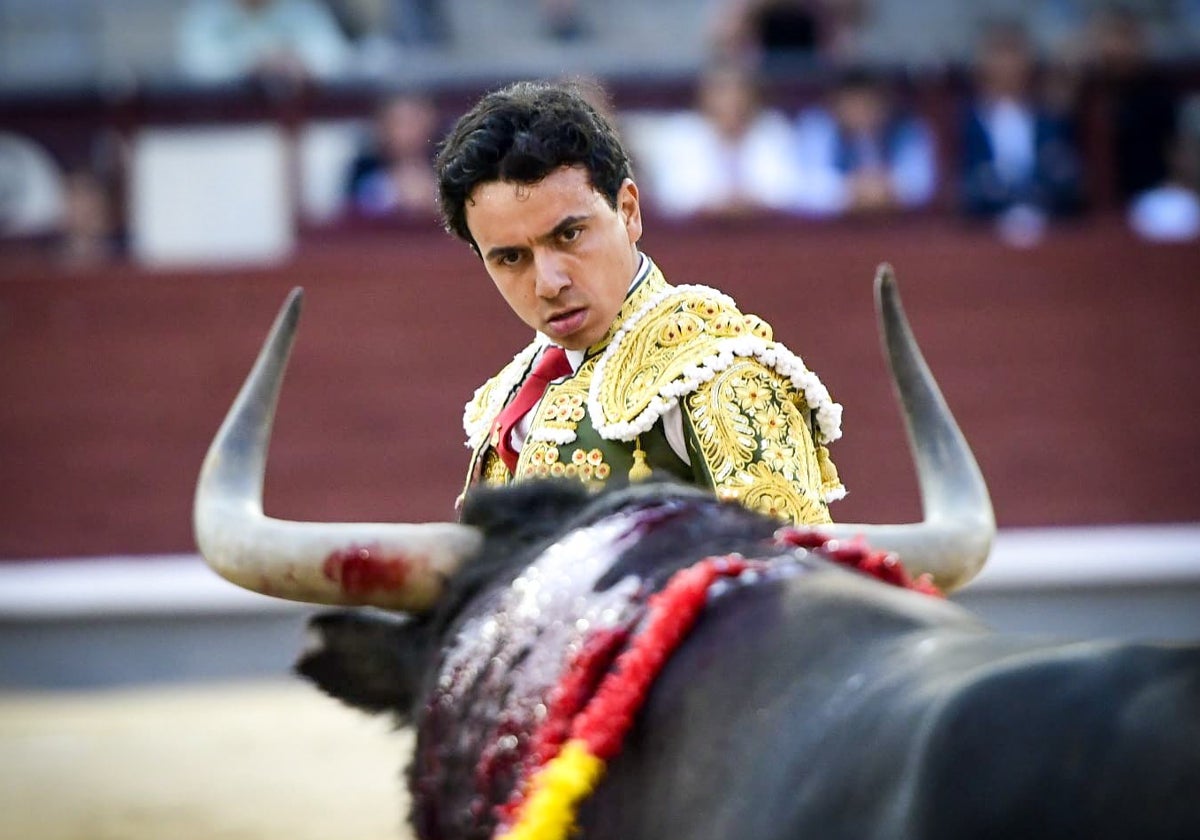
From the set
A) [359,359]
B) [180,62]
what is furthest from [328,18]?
[359,359]

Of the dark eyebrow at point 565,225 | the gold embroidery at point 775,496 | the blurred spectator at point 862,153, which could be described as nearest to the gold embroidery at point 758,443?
the gold embroidery at point 775,496

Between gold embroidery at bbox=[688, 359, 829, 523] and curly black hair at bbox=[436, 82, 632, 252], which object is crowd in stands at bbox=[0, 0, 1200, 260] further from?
gold embroidery at bbox=[688, 359, 829, 523]

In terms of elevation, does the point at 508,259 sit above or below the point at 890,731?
above

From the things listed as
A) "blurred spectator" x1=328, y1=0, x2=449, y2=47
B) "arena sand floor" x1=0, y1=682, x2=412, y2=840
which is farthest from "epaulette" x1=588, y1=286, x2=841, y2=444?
"blurred spectator" x1=328, y1=0, x2=449, y2=47

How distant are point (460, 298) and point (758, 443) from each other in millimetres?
5434

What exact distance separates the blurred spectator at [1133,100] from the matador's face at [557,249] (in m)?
5.26

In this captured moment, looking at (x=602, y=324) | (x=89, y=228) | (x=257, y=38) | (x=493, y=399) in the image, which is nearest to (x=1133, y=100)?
(x=257, y=38)

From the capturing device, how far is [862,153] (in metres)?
6.78

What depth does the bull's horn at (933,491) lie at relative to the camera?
1720 mm

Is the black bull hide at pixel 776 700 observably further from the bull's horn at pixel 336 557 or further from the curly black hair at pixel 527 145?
the curly black hair at pixel 527 145

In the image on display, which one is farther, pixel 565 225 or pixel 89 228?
pixel 89 228

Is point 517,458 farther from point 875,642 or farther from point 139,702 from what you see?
point 139,702

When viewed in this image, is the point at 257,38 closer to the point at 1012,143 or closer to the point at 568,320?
the point at 1012,143

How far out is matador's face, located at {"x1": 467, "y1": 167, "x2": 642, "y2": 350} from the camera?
1.98m
